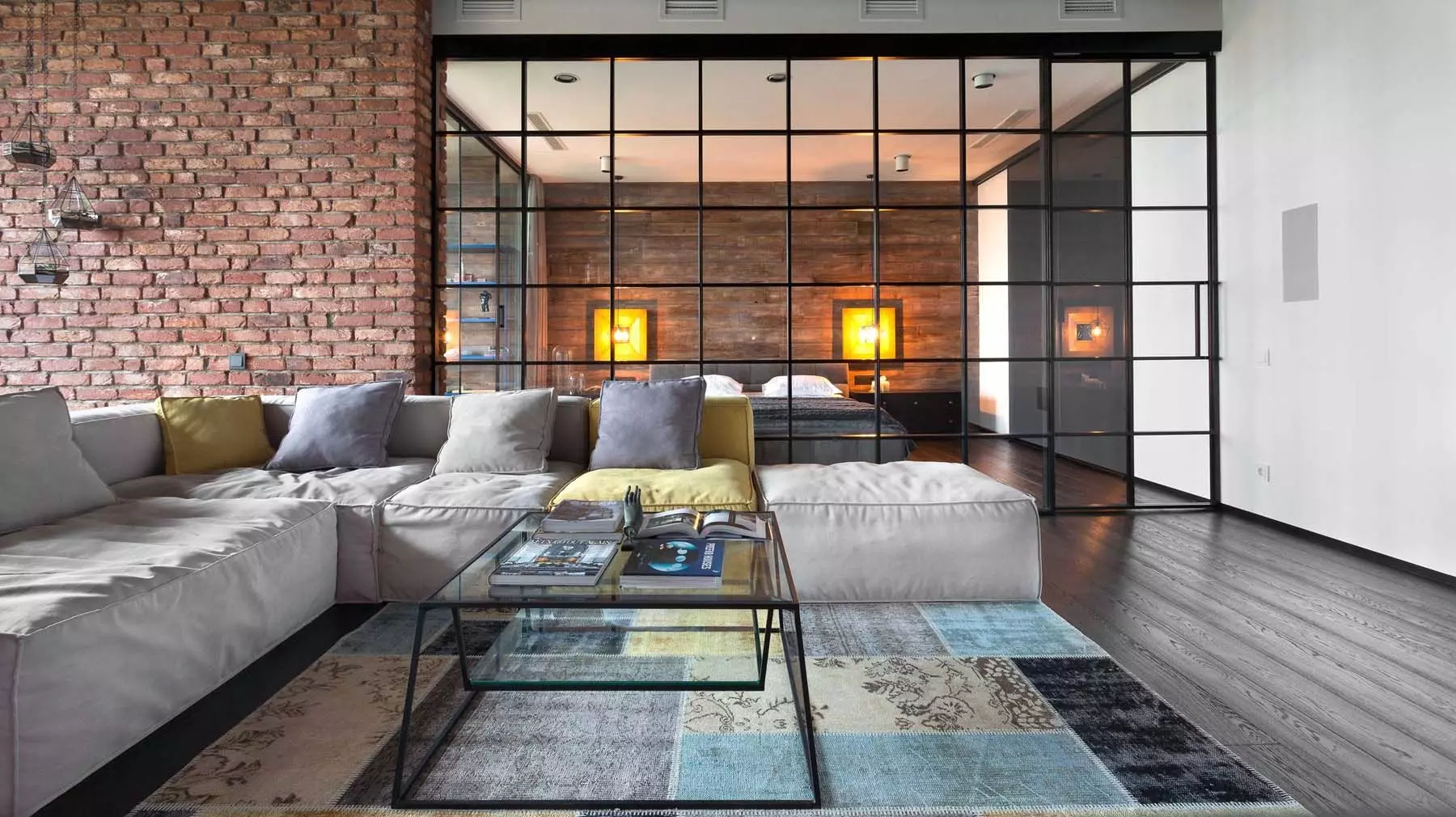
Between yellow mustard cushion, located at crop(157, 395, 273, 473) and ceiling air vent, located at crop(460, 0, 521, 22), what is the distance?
249 centimetres

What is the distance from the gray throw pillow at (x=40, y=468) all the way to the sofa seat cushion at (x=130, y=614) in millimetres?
62

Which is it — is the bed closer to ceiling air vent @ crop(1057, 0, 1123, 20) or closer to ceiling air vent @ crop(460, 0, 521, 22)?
ceiling air vent @ crop(460, 0, 521, 22)

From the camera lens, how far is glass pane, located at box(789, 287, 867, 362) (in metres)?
4.29

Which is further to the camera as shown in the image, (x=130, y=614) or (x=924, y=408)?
(x=924, y=408)

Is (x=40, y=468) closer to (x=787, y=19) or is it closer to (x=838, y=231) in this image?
(x=838, y=231)

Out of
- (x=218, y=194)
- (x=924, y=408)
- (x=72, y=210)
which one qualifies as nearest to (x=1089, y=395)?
(x=924, y=408)

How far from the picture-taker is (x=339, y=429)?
315 centimetres

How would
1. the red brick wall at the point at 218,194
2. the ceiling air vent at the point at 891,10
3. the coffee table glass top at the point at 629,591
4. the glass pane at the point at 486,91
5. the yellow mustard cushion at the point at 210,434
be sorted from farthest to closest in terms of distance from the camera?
the glass pane at the point at 486,91
the ceiling air vent at the point at 891,10
the red brick wall at the point at 218,194
the yellow mustard cushion at the point at 210,434
the coffee table glass top at the point at 629,591

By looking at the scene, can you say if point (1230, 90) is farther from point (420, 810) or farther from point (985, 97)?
point (420, 810)

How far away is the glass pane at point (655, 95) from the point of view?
13.9 ft

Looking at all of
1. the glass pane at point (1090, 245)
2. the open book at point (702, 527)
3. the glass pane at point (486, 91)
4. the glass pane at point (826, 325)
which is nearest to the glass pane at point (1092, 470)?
the glass pane at point (1090, 245)

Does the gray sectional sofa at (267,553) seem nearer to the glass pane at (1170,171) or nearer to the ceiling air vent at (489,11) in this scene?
the ceiling air vent at (489,11)

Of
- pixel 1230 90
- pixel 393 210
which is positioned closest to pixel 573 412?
pixel 393 210

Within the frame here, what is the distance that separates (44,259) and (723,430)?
3727 mm
